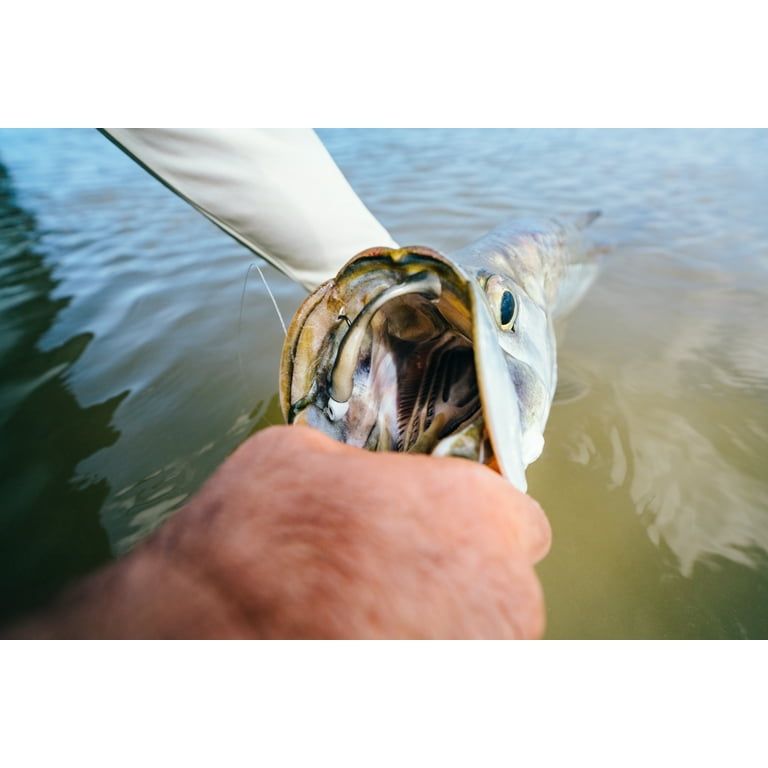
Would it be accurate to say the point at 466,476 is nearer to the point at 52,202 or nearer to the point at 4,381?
the point at 4,381

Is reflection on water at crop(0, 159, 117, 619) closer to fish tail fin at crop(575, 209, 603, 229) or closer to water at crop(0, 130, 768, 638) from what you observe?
water at crop(0, 130, 768, 638)

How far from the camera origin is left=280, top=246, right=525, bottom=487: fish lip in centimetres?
90

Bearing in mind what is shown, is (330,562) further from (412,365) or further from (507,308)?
(507,308)

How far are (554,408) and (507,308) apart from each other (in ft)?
4.31

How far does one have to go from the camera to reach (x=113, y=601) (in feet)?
2.17

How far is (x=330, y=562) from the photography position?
2.05 feet

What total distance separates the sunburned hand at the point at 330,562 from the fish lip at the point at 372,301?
0.19 m

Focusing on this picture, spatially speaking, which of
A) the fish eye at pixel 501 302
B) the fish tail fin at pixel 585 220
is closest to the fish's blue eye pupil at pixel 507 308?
the fish eye at pixel 501 302

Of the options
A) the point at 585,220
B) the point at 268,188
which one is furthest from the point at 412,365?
the point at 585,220

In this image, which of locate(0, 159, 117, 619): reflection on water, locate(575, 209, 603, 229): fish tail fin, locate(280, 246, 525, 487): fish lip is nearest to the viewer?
locate(280, 246, 525, 487): fish lip

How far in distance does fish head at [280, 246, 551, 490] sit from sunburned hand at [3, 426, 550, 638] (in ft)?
0.73

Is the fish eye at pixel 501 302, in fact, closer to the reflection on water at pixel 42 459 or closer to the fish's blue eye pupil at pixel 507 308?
the fish's blue eye pupil at pixel 507 308

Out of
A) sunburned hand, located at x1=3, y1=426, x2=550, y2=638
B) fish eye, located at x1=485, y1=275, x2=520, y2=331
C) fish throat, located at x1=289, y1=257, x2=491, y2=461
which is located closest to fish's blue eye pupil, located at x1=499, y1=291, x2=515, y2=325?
fish eye, located at x1=485, y1=275, x2=520, y2=331

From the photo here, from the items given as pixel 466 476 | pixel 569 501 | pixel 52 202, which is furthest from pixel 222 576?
pixel 52 202
